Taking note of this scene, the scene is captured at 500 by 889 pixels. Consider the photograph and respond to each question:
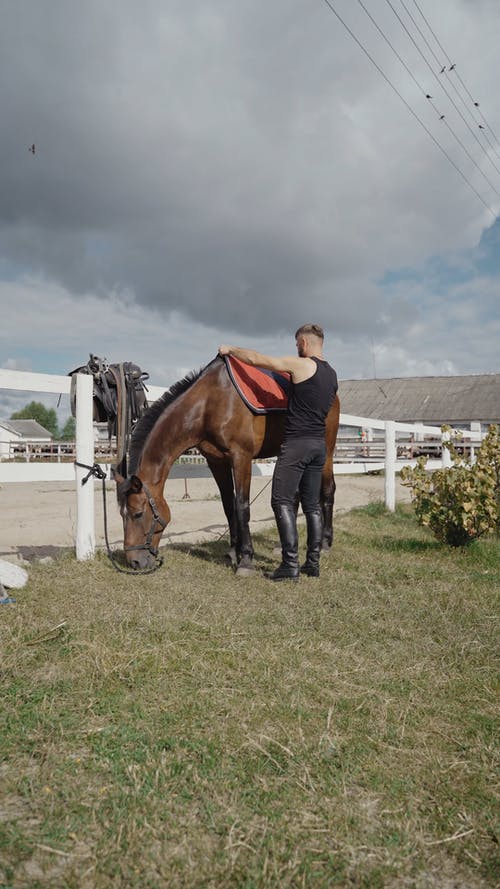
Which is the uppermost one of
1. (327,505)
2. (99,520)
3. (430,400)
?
(430,400)

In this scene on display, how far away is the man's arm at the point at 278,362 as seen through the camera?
15.0 feet

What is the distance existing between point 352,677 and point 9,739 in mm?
1449

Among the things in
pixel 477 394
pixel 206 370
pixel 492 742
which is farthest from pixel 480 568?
pixel 477 394

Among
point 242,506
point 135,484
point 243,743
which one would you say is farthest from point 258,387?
point 243,743

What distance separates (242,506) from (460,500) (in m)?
2.42

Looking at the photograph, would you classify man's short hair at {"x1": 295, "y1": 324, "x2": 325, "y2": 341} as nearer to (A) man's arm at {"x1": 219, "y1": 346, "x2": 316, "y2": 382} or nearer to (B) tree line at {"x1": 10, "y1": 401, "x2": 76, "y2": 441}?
(A) man's arm at {"x1": 219, "y1": 346, "x2": 316, "y2": 382}

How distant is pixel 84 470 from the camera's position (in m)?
4.82

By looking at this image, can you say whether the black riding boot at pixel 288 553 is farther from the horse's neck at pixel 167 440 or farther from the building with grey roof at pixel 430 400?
the building with grey roof at pixel 430 400

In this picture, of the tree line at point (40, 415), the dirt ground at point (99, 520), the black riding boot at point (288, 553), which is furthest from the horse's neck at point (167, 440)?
the tree line at point (40, 415)

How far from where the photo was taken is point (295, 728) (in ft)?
7.03

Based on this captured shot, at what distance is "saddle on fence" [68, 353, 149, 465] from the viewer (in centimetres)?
505

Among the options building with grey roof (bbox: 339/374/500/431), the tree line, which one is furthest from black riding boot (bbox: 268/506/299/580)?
the tree line

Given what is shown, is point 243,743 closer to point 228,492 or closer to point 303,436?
point 303,436

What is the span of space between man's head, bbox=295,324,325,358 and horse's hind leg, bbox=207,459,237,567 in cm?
119
